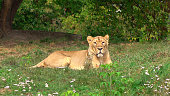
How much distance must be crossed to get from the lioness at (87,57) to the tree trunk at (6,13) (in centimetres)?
817

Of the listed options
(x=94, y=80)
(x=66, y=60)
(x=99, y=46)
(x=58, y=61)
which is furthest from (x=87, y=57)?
(x=94, y=80)

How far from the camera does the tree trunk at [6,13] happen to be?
16.3 meters

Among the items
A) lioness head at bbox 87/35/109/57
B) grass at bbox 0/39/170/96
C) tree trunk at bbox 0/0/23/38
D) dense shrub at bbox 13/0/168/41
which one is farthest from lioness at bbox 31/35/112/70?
tree trunk at bbox 0/0/23/38

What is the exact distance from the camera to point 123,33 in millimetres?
16141

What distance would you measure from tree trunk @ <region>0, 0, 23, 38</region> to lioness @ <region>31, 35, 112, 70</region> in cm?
817

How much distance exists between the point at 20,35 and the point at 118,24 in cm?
Result: 531

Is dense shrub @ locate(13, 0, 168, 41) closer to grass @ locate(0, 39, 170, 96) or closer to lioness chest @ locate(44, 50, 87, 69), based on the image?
grass @ locate(0, 39, 170, 96)

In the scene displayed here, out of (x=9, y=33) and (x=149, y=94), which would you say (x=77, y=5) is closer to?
(x=9, y=33)

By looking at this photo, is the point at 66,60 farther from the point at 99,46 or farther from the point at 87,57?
the point at 99,46

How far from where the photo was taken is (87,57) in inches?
333

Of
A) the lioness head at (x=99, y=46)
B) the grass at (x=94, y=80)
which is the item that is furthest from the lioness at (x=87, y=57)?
the grass at (x=94, y=80)

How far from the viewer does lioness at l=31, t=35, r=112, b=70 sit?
831 cm

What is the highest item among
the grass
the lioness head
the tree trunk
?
the tree trunk

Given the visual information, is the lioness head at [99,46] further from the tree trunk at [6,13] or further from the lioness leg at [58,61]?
the tree trunk at [6,13]
